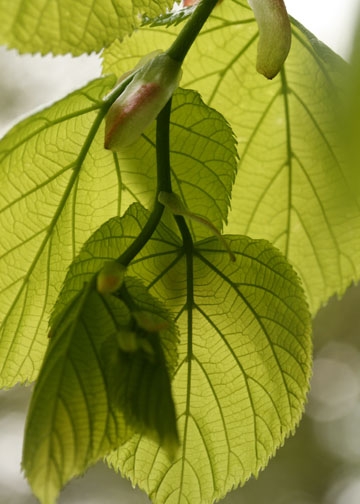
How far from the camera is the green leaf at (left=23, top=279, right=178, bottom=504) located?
1.08ft

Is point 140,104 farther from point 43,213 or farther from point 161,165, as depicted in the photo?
point 43,213

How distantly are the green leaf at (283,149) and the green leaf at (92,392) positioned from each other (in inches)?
9.3

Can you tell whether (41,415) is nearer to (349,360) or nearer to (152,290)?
(152,290)

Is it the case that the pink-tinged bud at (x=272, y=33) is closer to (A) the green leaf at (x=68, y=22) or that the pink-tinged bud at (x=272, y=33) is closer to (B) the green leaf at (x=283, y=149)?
(A) the green leaf at (x=68, y=22)

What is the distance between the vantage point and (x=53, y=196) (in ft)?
1.69

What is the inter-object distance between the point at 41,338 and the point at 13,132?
0.13 meters

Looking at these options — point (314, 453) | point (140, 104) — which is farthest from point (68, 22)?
point (314, 453)

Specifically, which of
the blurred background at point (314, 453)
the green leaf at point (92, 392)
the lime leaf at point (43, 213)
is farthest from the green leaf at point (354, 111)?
the blurred background at point (314, 453)

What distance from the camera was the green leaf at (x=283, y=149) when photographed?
0.59 m

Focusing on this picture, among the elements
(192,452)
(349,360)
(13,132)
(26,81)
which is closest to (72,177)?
(13,132)

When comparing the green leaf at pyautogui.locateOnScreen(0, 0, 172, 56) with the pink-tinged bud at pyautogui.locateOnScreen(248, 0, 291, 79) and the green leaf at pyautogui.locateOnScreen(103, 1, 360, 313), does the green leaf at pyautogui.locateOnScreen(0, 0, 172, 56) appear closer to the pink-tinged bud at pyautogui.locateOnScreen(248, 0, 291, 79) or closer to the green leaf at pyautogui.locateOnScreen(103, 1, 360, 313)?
the pink-tinged bud at pyautogui.locateOnScreen(248, 0, 291, 79)

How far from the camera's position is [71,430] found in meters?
0.34

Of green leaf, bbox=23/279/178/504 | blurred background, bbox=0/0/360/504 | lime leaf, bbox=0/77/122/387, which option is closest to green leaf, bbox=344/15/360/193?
green leaf, bbox=23/279/178/504

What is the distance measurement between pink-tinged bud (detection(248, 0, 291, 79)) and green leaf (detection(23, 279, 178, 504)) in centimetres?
14
